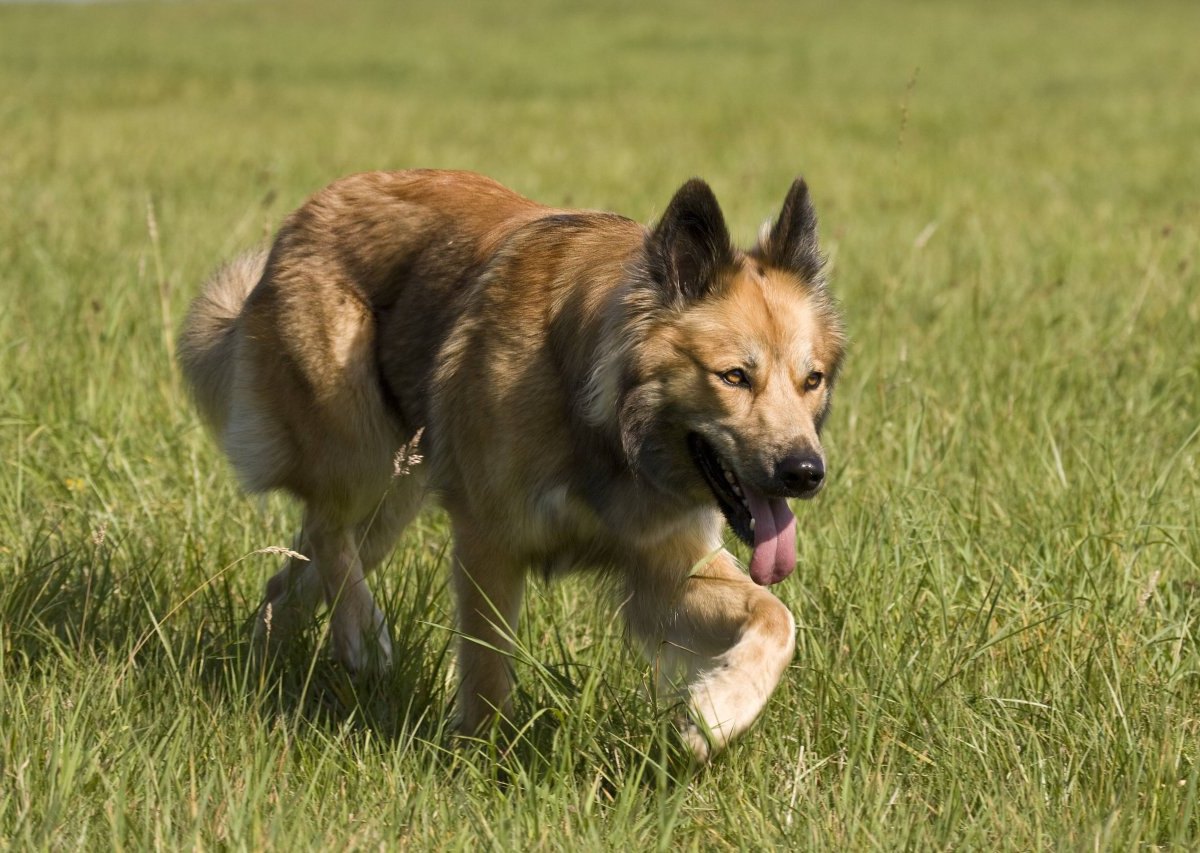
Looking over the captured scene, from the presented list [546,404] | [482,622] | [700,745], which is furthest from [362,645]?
[700,745]

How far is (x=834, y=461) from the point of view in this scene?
4621mm

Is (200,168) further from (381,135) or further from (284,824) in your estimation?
(284,824)

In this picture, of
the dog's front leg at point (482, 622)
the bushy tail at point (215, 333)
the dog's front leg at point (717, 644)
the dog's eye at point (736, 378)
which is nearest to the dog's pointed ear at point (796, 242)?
the dog's eye at point (736, 378)

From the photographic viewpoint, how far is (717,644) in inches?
133

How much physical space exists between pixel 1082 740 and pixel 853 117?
1484 centimetres

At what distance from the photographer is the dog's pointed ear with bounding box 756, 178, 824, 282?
10.9 feet

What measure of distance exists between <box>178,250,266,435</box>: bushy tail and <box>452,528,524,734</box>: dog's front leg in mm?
1291

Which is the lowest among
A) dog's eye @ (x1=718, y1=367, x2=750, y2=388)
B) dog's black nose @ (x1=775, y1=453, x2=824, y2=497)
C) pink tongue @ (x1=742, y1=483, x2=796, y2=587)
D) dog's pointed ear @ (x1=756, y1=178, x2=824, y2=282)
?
pink tongue @ (x1=742, y1=483, x2=796, y2=587)

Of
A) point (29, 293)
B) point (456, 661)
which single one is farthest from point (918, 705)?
point (29, 293)

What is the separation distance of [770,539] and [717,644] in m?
→ 0.43

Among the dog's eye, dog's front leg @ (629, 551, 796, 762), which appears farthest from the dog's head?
dog's front leg @ (629, 551, 796, 762)

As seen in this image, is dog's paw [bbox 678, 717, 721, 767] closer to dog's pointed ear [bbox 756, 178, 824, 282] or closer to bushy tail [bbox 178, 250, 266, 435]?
dog's pointed ear [bbox 756, 178, 824, 282]

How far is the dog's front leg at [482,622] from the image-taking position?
3.40 metres

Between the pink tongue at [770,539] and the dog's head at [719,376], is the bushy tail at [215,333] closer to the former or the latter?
the dog's head at [719,376]
